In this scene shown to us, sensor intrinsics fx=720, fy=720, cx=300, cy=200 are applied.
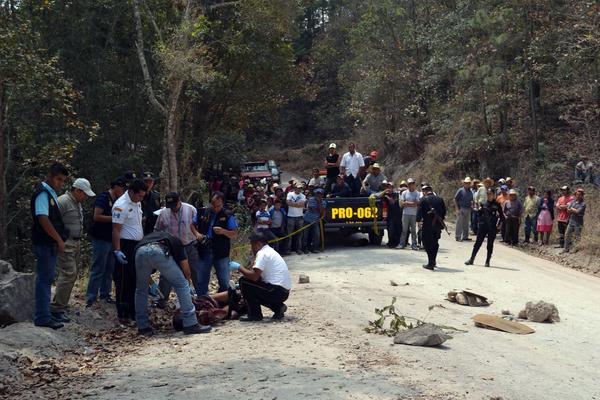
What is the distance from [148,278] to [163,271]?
35 cm

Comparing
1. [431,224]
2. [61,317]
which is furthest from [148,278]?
[431,224]

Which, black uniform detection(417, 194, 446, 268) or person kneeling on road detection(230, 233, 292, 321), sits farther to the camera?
black uniform detection(417, 194, 446, 268)

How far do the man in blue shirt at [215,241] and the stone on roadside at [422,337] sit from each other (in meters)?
3.25

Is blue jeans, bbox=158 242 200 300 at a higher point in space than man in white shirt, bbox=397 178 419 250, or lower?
lower

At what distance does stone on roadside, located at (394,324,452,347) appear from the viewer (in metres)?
9.08

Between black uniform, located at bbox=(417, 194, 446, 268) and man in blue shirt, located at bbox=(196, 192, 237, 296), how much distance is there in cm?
587

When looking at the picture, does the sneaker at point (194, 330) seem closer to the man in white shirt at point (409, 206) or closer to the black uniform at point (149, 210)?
the black uniform at point (149, 210)

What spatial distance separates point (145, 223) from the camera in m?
11.5

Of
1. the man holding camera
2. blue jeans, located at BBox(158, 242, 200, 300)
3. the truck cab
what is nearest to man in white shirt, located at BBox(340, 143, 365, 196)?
the truck cab

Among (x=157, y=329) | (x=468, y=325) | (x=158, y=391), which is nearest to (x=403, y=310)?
(x=468, y=325)

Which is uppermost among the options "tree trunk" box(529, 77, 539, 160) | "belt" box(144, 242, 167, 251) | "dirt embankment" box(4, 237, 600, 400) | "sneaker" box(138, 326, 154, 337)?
"tree trunk" box(529, 77, 539, 160)

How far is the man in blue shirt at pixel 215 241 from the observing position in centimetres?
1112

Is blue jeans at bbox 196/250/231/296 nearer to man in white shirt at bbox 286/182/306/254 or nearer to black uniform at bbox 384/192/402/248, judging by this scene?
man in white shirt at bbox 286/182/306/254

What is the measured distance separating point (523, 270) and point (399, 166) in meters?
25.1
